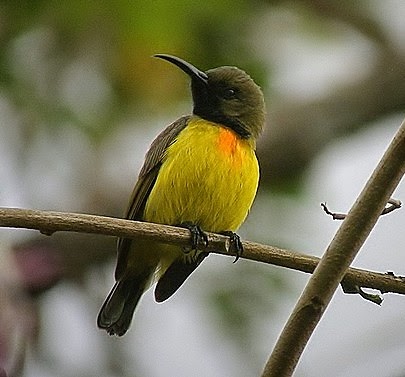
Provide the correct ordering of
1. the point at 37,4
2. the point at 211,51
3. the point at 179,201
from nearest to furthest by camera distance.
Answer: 1. the point at 37,4
2. the point at 179,201
3. the point at 211,51

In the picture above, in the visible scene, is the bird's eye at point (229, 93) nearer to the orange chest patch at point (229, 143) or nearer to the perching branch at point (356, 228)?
the orange chest patch at point (229, 143)

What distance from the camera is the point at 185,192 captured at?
3359 millimetres

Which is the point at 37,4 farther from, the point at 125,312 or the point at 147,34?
the point at 125,312

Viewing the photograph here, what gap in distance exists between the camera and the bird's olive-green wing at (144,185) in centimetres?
345

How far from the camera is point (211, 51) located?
3984mm

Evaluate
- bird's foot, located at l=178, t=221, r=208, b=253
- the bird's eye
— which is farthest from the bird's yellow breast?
the bird's eye

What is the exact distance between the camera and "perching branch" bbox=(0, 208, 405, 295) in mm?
2025

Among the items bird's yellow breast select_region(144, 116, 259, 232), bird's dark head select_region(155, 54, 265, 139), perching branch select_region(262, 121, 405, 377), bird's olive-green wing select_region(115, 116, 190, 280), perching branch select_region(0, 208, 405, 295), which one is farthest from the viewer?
bird's dark head select_region(155, 54, 265, 139)

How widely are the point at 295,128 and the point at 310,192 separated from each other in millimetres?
585

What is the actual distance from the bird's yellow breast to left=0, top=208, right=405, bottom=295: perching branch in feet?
2.88

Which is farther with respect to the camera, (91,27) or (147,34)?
(91,27)

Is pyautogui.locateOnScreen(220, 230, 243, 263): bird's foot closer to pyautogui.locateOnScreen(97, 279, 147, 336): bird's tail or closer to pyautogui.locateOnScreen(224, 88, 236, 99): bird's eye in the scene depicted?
pyautogui.locateOnScreen(97, 279, 147, 336): bird's tail

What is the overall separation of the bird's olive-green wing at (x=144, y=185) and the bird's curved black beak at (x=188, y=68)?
204 millimetres

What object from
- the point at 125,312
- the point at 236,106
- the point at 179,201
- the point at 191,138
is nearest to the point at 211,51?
the point at 236,106
